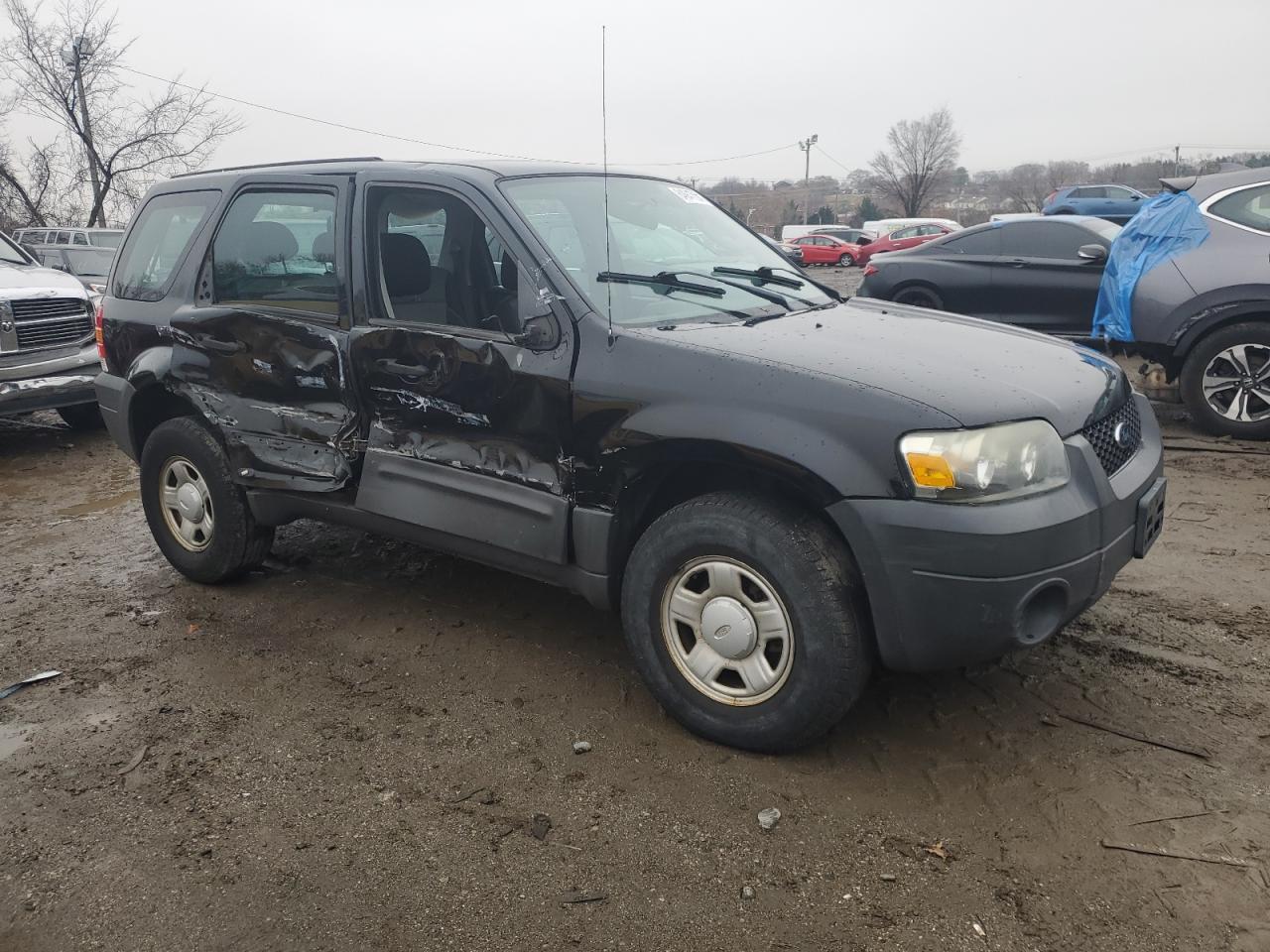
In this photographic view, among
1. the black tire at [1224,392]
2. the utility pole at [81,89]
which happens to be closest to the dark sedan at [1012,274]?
the black tire at [1224,392]

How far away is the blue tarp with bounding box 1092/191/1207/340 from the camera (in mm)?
6840

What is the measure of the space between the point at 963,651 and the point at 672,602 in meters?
0.89

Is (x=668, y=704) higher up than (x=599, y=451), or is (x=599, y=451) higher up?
(x=599, y=451)

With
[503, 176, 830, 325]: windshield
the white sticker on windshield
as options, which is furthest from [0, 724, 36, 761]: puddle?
the white sticker on windshield

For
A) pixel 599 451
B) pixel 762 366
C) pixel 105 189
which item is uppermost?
pixel 105 189

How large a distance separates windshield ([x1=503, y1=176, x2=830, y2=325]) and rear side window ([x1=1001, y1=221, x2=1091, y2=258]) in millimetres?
5403

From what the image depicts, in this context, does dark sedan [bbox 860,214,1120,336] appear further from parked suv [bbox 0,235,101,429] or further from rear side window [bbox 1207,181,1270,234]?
parked suv [bbox 0,235,101,429]

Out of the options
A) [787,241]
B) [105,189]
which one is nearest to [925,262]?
[105,189]

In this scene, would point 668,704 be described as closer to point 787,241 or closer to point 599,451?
point 599,451

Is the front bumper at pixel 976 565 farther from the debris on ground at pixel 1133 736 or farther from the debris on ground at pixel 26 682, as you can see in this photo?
the debris on ground at pixel 26 682

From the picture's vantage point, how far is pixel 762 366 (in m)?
2.99

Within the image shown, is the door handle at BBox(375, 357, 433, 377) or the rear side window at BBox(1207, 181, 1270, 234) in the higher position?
the rear side window at BBox(1207, 181, 1270, 234)

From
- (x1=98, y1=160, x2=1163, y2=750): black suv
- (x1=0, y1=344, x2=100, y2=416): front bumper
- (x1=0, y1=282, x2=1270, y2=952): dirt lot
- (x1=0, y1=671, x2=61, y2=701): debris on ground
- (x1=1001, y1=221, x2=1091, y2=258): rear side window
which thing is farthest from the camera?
(x1=1001, y1=221, x2=1091, y2=258): rear side window

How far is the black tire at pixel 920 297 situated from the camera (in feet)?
30.5
